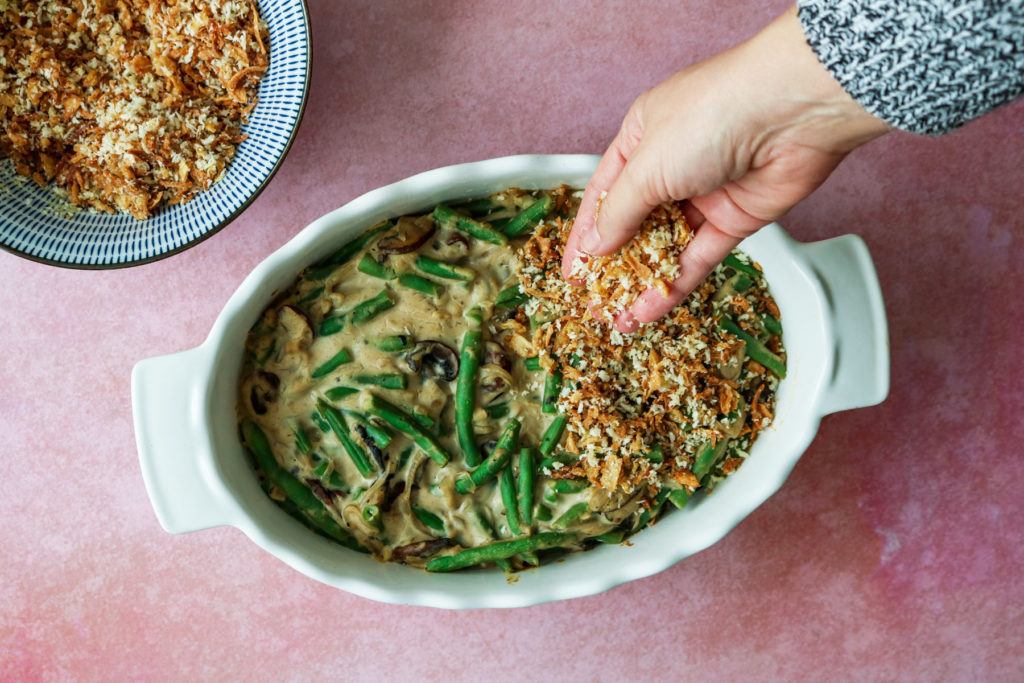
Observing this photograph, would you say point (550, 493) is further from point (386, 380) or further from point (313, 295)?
point (313, 295)

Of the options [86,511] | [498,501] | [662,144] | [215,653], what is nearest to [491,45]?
[662,144]

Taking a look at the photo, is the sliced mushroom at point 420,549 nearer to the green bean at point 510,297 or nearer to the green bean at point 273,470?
the green bean at point 273,470

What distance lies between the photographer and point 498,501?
5.97 feet

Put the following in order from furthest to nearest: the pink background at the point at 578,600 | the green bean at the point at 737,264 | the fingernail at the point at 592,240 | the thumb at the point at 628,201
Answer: the pink background at the point at 578,600
the green bean at the point at 737,264
the fingernail at the point at 592,240
the thumb at the point at 628,201

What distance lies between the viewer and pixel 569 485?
176 centimetres

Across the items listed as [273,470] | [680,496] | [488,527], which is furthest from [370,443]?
[680,496]

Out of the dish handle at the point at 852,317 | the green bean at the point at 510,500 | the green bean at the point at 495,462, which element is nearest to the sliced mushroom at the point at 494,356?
the green bean at the point at 495,462

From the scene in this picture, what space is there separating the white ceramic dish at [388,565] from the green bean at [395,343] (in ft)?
0.79

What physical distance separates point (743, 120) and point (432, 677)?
163 centimetres

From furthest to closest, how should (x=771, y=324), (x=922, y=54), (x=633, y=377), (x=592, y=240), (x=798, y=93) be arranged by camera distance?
(x=771, y=324) < (x=633, y=377) < (x=592, y=240) < (x=798, y=93) < (x=922, y=54)

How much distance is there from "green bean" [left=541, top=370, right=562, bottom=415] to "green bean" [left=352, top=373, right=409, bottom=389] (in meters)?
0.31

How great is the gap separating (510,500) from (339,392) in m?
0.46

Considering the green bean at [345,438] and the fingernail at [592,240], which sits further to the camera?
the green bean at [345,438]

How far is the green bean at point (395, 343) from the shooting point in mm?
1754
